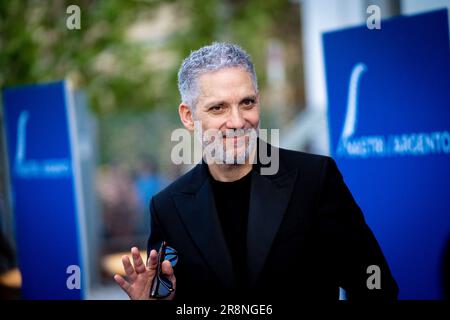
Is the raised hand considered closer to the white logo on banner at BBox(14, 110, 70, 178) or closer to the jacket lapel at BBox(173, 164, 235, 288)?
the jacket lapel at BBox(173, 164, 235, 288)

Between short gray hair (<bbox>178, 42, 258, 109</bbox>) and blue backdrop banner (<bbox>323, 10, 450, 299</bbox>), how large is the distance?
0.93 metres

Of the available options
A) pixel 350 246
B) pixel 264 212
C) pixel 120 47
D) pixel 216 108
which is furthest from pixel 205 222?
pixel 120 47

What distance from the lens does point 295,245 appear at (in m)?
2.30

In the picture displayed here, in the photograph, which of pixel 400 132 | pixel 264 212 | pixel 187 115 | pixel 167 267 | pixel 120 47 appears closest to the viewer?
pixel 167 267

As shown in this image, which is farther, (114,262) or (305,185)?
(114,262)

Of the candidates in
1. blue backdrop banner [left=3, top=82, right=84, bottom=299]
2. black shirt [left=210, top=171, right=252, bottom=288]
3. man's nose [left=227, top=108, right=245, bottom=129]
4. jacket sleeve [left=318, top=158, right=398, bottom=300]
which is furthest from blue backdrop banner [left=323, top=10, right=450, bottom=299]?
blue backdrop banner [left=3, top=82, right=84, bottom=299]

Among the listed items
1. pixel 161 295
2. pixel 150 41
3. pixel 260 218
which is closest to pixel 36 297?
pixel 161 295

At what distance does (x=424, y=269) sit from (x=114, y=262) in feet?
21.0

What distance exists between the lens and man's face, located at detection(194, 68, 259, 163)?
2.29 m

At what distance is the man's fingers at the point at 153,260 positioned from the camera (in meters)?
2.23

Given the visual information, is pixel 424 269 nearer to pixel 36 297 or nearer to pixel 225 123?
pixel 225 123

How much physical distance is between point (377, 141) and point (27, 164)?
2420 mm

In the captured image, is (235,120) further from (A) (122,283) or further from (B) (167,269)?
(A) (122,283)
